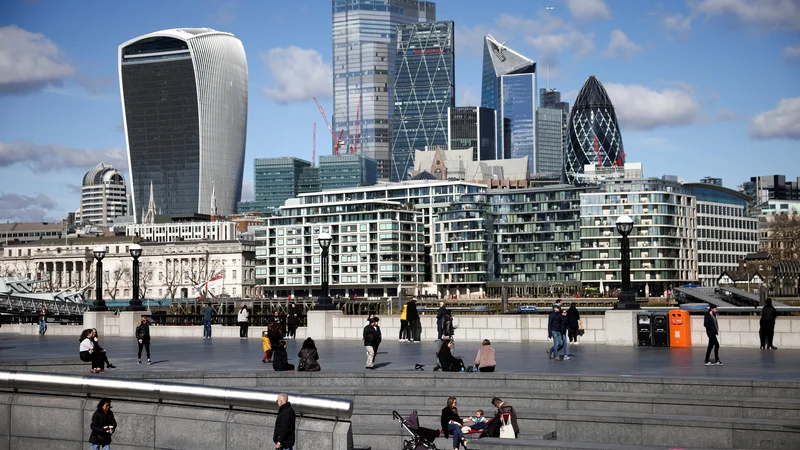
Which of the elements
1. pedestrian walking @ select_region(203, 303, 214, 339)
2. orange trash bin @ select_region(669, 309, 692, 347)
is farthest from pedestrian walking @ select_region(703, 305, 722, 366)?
pedestrian walking @ select_region(203, 303, 214, 339)

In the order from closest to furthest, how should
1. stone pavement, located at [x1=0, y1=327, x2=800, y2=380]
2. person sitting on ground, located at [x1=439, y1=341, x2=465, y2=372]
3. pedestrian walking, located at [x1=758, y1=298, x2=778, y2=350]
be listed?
stone pavement, located at [x1=0, y1=327, x2=800, y2=380] < person sitting on ground, located at [x1=439, y1=341, x2=465, y2=372] < pedestrian walking, located at [x1=758, y1=298, x2=778, y2=350]

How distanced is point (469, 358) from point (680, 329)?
826cm

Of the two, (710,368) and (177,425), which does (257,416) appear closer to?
(177,425)

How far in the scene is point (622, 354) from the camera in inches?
1277

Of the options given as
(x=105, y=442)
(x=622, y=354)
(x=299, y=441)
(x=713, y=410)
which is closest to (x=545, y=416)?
(x=713, y=410)

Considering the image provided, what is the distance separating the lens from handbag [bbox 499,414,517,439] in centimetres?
2019

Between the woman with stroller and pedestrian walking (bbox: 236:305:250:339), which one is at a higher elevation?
pedestrian walking (bbox: 236:305:250:339)

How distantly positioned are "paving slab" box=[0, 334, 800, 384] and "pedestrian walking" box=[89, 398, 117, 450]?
23.2 feet

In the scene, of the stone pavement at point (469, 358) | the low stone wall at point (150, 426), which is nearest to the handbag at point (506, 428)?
the low stone wall at point (150, 426)

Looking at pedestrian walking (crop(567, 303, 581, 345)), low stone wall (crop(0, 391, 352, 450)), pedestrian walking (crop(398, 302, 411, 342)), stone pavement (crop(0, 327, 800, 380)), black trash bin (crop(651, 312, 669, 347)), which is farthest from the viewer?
pedestrian walking (crop(398, 302, 411, 342))

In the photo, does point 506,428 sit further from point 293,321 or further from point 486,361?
point 293,321

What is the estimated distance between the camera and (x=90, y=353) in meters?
28.7

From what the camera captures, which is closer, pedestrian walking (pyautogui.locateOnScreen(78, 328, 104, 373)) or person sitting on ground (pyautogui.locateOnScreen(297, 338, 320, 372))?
person sitting on ground (pyautogui.locateOnScreen(297, 338, 320, 372))

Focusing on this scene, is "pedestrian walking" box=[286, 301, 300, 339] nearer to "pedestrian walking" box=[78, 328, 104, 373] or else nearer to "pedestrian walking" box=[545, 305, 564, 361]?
"pedestrian walking" box=[545, 305, 564, 361]
